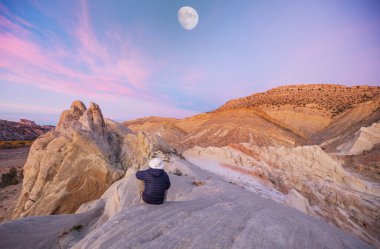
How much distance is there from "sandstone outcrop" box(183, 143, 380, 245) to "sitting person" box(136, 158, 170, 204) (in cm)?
1183

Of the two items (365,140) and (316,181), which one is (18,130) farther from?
(365,140)

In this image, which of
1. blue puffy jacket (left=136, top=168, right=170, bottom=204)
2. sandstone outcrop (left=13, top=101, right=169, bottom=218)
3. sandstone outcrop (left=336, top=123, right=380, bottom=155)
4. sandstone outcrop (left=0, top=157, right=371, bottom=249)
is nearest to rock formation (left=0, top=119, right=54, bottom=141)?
sandstone outcrop (left=13, top=101, right=169, bottom=218)

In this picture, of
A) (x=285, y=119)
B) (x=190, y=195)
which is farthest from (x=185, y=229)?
(x=285, y=119)

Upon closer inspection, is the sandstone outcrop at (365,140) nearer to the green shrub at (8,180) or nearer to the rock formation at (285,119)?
the rock formation at (285,119)

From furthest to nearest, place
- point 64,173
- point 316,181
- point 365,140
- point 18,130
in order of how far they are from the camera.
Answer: point 18,130
point 365,140
point 316,181
point 64,173

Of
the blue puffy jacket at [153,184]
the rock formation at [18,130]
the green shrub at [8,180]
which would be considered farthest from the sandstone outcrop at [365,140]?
the rock formation at [18,130]

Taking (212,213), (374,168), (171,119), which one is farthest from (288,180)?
(171,119)

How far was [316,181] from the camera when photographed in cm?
2283

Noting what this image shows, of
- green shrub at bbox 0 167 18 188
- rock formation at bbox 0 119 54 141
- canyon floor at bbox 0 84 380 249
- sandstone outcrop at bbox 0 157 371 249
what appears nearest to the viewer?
sandstone outcrop at bbox 0 157 371 249

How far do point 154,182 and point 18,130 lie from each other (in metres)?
110

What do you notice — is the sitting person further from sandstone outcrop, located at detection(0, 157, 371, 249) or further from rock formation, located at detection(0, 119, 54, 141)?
rock formation, located at detection(0, 119, 54, 141)

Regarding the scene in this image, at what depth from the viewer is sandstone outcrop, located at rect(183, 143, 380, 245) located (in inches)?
632

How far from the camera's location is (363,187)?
21.4 meters

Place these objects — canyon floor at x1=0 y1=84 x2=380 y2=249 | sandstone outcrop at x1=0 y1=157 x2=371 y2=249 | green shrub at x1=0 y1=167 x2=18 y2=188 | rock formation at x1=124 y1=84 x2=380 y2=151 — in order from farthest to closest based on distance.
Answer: rock formation at x1=124 y1=84 x2=380 y2=151 → green shrub at x1=0 y1=167 x2=18 y2=188 → canyon floor at x1=0 y1=84 x2=380 y2=249 → sandstone outcrop at x1=0 y1=157 x2=371 y2=249
